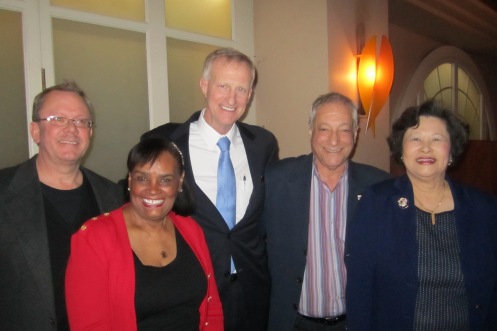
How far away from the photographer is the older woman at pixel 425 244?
4.89 ft

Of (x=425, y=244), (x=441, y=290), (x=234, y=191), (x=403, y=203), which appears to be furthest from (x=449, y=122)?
(x=234, y=191)

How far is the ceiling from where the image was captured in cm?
457

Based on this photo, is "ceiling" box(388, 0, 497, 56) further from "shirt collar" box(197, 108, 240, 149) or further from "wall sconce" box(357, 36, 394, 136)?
"shirt collar" box(197, 108, 240, 149)

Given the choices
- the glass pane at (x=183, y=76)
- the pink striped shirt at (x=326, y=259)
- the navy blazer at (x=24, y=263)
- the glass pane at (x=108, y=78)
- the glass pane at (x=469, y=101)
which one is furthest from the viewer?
the glass pane at (x=469, y=101)

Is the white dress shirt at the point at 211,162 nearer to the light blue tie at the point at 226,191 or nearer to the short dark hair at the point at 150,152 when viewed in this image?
Answer: the light blue tie at the point at 226,191

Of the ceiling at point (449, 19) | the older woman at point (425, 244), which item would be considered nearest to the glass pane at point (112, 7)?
the older woman at point (425, 244)

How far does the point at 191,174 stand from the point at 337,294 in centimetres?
92

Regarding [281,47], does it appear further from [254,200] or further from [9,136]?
[9,136]

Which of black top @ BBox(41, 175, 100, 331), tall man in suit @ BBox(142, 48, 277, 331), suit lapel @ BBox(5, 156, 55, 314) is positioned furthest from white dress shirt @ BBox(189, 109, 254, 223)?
suit lapel @ BBox(5, 156, 55, 314)

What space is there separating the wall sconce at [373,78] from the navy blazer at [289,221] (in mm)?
1596

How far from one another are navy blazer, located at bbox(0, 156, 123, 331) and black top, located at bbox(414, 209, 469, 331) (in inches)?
57.4

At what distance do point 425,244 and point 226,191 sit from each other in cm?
93

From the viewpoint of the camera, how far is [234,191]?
1.83m

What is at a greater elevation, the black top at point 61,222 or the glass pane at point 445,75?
the glass pane at point 445,75
